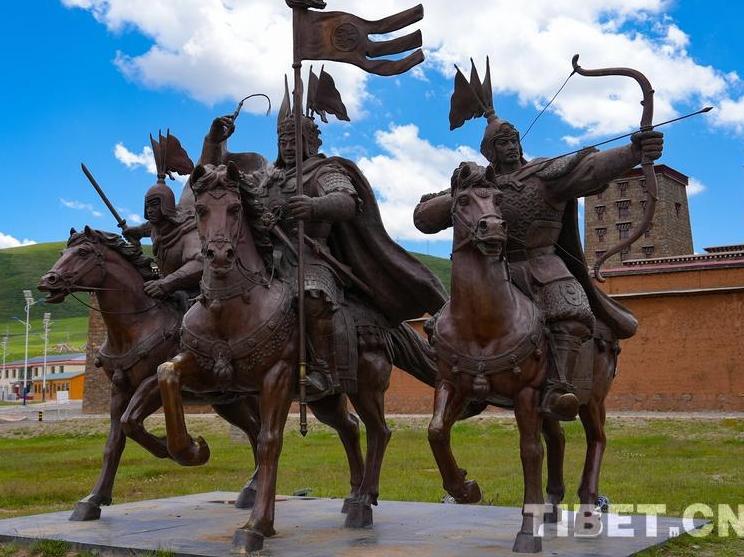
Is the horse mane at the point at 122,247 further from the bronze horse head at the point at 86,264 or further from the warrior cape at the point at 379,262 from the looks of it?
the warrior cape at the point at 379,262

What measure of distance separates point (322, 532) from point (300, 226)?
2.37 meters

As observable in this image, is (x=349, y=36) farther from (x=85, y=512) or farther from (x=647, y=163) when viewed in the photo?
(x=85, y=512)

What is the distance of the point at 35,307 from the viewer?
132000mm

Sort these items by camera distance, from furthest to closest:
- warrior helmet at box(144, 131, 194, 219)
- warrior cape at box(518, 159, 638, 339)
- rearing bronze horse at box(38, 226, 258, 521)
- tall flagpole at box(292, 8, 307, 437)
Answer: warrior helmet at box(144, 131, 194, 219), rearing bronze horse at box(38, 226, 258, 521), warrior cape at box(518, 159, 638, 339), tall flagpole at box(292, 8, 307, 437)

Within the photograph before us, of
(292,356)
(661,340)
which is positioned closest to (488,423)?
(661,340)

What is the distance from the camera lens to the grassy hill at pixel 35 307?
111000mm

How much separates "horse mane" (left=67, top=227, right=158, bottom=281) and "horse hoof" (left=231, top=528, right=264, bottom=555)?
306 cm

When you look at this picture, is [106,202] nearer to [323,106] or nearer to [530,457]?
[323,106]

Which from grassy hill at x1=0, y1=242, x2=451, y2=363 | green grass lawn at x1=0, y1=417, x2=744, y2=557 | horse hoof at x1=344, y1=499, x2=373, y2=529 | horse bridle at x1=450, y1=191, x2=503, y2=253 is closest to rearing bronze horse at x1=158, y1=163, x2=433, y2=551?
horse hoof at x1=344, y1=499, x2=373, y2=529

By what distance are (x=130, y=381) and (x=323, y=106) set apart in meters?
3.06

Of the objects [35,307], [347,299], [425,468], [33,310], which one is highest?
[35,307]

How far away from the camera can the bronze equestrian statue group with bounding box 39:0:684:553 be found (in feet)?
Result: 19.3

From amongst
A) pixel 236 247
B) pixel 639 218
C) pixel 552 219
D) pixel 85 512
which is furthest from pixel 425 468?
pixel 639 218

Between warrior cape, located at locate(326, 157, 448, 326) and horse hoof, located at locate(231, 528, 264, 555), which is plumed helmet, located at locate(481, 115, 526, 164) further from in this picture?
horse hoof, located at locate(231, 528, 264, 555)
